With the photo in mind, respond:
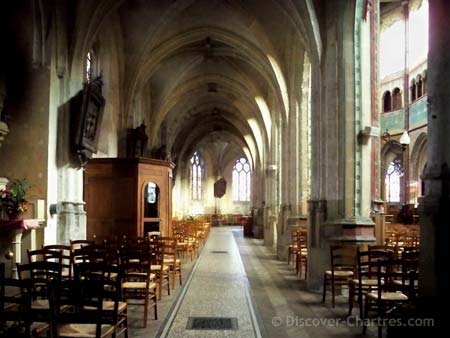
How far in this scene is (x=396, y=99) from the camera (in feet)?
87.5

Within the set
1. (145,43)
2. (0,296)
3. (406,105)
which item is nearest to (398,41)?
(406,105)

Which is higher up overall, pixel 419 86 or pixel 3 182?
pixel 419 86

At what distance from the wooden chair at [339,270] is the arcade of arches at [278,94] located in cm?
27

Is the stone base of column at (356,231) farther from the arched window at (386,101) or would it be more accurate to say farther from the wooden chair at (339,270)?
the arched window at (386,101)

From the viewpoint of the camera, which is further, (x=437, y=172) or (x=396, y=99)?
(x=396, y=99)

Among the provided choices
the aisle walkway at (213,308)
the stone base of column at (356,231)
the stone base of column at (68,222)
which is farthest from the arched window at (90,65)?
the stone base of column at (356,231)

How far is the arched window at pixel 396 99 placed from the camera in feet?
86.5

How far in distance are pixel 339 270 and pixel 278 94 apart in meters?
10.3

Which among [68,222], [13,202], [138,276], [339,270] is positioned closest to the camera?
[138,276]

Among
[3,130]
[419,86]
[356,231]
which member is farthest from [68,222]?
[419,86]

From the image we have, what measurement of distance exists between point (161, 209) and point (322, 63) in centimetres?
757

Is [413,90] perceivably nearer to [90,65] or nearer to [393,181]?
[393,181]

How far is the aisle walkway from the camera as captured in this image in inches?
263

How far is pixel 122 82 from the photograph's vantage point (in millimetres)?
18891
